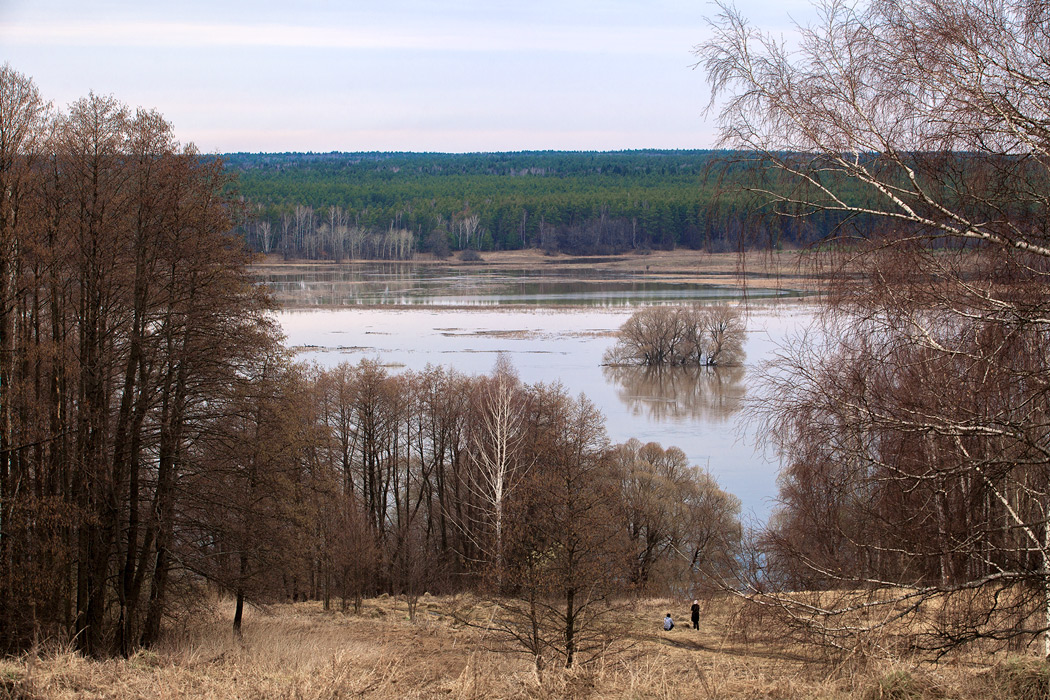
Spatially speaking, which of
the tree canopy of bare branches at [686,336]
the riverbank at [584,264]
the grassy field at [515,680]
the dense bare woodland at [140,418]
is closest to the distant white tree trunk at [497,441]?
the dense bare woodland at [140,418]

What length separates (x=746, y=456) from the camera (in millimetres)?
29703

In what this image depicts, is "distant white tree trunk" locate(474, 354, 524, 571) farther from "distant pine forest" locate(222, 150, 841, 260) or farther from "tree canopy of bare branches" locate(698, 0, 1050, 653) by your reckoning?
"distant pine forest" locate(222, 150, 841, 260)

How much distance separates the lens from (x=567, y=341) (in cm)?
5028

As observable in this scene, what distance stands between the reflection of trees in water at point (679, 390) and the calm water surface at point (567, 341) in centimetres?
8

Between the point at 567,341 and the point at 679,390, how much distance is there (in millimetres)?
9700

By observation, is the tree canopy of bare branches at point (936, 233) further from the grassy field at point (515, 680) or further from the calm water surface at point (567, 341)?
the calm water surface at point (567, 341)

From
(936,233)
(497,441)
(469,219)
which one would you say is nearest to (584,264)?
(469,219)

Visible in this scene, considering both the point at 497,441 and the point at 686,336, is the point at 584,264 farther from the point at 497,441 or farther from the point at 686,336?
the point at 497,441

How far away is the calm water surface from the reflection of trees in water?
0.08 m

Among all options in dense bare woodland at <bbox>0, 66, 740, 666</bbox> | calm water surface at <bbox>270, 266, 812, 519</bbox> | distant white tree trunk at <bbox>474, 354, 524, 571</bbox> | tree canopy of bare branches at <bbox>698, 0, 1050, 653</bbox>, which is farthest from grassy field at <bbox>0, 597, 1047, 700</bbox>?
distant white tree trunk at <bbox>474, 354, 524, 571</bbox>

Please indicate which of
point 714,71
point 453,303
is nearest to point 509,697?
point 714,71

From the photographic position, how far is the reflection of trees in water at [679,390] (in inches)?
1443

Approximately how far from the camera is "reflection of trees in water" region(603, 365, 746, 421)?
120 feet

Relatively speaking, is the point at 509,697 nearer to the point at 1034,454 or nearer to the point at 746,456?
the point at 1034,454
